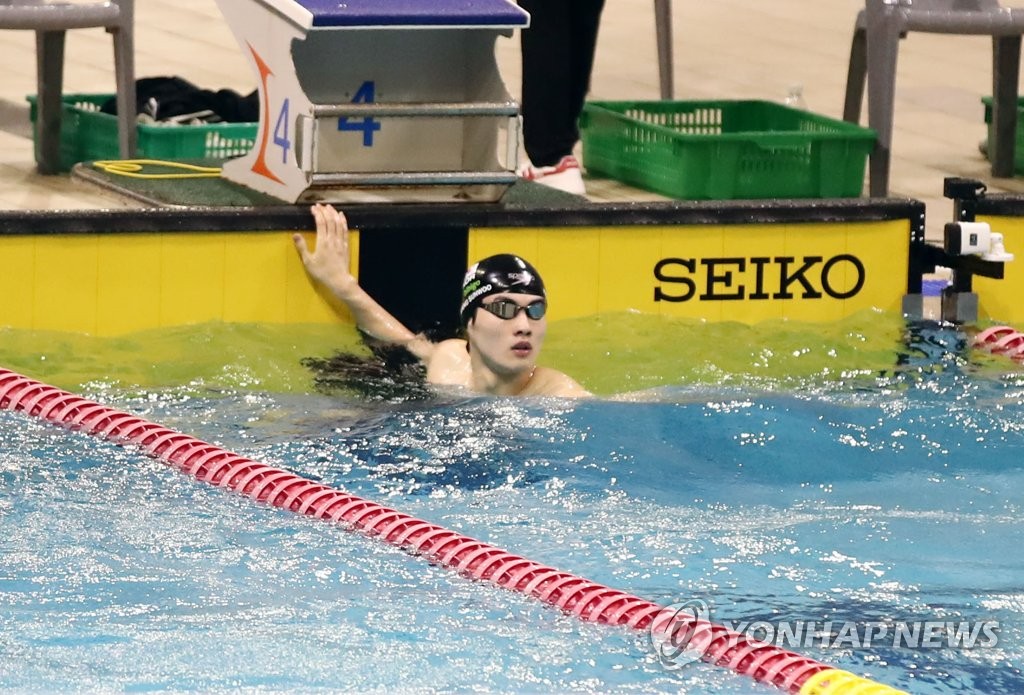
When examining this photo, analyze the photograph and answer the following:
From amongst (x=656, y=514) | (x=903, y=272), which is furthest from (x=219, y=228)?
(x=903, y=272)

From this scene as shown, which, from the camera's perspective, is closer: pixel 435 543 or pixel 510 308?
pixel 435 543

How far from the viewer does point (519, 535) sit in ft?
13.9

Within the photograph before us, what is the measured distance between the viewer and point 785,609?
12.4ft

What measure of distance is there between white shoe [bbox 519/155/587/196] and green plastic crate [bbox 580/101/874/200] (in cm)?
42

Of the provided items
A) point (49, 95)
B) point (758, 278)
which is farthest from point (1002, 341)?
point (49, 95)

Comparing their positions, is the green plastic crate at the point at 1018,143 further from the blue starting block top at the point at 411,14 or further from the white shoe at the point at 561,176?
the blue starting block top at the point at 411,14

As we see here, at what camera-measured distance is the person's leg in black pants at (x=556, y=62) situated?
6258mm

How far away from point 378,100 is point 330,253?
0.67 metres

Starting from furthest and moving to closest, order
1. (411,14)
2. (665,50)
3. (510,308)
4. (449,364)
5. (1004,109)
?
1. (665,50)
2. (1004,109)
3. (411,14)
4. (449,364)
5. (510,308)

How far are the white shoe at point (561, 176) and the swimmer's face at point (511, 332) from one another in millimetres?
1454

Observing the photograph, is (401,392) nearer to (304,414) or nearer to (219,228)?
(304,414)

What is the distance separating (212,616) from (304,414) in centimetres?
148

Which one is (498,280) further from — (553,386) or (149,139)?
(149,139)

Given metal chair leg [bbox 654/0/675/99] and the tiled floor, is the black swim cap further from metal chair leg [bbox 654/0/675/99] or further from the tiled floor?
metal chair leg [bbox 654/0/675/99]
